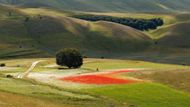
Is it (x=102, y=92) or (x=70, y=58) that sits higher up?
(x=102, y=92)

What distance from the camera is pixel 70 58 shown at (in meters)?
113

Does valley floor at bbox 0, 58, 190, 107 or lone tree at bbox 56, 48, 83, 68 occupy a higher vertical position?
valley floor at bbox 0, 58, 190, 107

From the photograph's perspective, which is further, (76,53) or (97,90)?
(76,53)

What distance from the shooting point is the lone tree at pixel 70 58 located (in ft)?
368

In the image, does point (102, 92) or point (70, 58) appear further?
point (70, 58)

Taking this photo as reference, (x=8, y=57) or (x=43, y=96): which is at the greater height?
(x=43, y=96)

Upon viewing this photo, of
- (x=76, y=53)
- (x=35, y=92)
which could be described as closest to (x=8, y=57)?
(x=76, y=53)

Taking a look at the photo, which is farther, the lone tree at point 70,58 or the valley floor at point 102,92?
the lone tree at point 70,58

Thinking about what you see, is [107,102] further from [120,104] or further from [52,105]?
[52,105]

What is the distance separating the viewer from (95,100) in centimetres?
5612

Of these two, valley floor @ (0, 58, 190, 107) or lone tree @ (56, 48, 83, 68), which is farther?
lone tree @ (56, 48, 83, 68)

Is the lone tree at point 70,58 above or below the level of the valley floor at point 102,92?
below

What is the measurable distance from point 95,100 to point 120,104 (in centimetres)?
283

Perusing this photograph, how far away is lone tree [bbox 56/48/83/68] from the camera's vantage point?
112 metres
